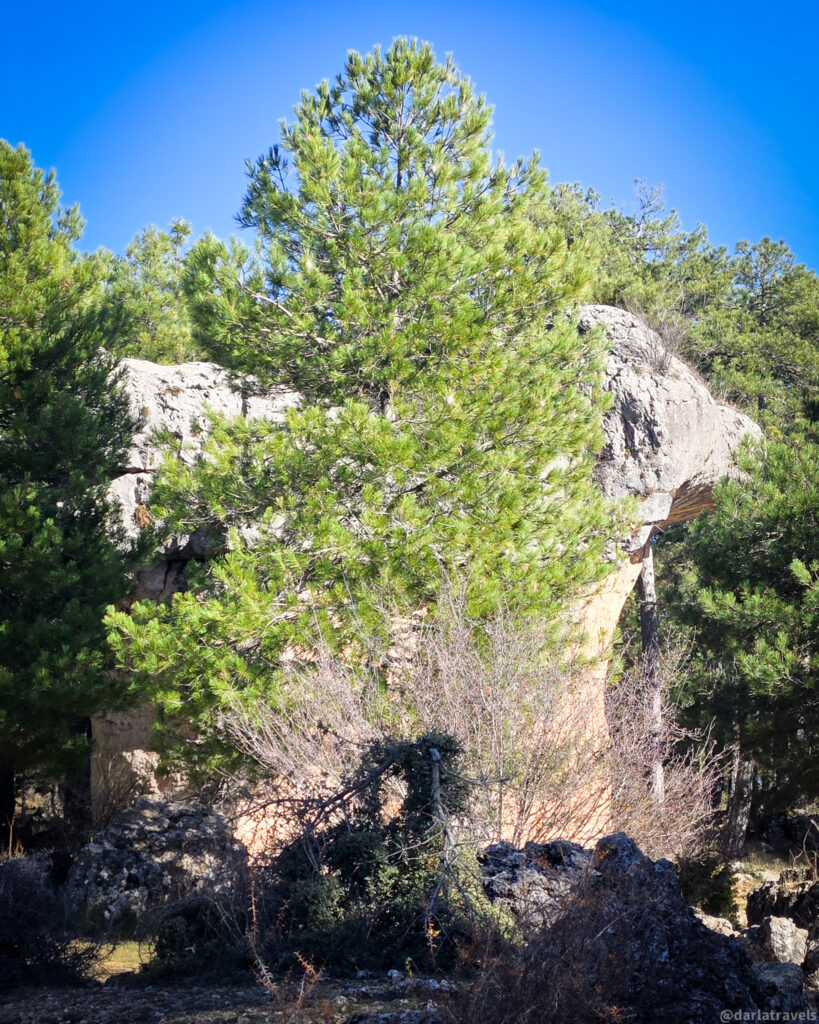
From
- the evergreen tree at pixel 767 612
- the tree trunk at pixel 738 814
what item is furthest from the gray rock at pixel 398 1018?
the tree trunk at pixel 738 814

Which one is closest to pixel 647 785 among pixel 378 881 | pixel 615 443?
pixel 378 881

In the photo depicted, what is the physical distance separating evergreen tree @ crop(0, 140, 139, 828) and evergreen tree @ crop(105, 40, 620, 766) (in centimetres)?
126

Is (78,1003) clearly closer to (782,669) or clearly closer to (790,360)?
(782,669)

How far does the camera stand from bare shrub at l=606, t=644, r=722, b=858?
32.1 ft

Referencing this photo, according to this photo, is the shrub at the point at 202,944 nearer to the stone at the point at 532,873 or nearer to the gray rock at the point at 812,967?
the stone at the point at 532,873

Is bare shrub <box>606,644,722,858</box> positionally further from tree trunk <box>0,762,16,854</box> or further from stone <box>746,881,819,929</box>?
tree trunk <box>0,762,16,854</box>

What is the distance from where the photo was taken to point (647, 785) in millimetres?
10367

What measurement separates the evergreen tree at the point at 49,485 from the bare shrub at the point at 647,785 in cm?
625

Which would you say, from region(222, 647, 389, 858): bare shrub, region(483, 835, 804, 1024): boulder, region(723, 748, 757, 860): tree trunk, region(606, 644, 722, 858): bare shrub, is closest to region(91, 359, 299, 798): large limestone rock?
region(222, 647, 389, 858): bare shrub

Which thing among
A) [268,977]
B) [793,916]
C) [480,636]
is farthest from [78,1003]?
[793,916]

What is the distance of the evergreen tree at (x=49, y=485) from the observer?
10953 mm

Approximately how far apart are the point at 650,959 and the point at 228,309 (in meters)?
8.42

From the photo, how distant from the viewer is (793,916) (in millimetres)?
8969

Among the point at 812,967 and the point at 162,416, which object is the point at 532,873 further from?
the point at 162,416
